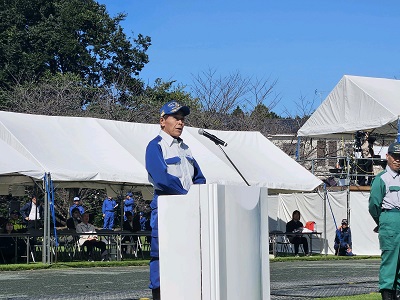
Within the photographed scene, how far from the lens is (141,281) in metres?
14.0

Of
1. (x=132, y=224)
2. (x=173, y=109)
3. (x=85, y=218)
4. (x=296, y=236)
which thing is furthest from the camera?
(x=296, y=236)

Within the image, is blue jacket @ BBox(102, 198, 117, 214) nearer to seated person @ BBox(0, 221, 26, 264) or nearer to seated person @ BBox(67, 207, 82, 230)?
seated person @ BBox(67, 207, 82, 230)

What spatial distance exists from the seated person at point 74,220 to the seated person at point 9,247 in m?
2.39

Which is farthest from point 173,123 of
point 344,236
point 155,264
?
point 344,236

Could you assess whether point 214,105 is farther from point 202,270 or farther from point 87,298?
point 202,270

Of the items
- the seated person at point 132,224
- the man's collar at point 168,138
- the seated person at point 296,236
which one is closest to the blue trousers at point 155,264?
the man's collar at point 168,138

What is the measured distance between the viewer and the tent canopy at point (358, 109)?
1219 inches

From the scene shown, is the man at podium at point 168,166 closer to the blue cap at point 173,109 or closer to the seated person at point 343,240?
the blue cap at point 173,109

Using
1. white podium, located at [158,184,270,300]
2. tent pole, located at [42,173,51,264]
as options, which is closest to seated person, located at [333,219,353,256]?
tent pole, located at [42,173,51,264]

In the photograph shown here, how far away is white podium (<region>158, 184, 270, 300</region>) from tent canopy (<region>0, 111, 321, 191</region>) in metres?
14.2

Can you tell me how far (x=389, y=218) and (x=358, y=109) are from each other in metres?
23.1

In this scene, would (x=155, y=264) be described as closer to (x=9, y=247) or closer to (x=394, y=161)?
(x=394, y=161)

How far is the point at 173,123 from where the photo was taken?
7156mm

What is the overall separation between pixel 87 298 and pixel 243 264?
5212mm
